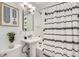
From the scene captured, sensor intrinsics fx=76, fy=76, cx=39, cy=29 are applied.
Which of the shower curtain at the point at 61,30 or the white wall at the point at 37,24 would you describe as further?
the white wall at the point at 37,24

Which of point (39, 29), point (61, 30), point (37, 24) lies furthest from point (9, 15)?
point (61, 30)

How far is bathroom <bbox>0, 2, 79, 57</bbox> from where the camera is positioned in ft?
4.65

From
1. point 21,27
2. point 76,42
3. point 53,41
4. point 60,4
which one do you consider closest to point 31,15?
point 21,27

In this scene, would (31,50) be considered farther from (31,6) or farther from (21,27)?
(31,6)

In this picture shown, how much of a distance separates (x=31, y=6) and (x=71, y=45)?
4.58 feet

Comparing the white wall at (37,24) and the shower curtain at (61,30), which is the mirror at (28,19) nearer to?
the white wall at (37,24)

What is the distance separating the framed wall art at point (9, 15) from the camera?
52.2 inches

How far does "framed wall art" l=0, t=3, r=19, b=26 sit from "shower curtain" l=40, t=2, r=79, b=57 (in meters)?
1.00

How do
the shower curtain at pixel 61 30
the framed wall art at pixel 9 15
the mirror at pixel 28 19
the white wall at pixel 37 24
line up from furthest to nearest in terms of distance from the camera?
the white wall at pixel 37 24
the mirror at pixel 28 19
the shower curtain at pixel 61 30
the framed wall art at pixel 9 15

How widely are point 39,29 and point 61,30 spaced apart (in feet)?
2.33

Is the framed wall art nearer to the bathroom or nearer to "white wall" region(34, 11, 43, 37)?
the bathroom

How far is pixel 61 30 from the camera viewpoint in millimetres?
1952

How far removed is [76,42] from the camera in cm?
169

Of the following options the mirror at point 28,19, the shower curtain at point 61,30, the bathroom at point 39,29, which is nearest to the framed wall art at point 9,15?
the bathroom at point 39,29
